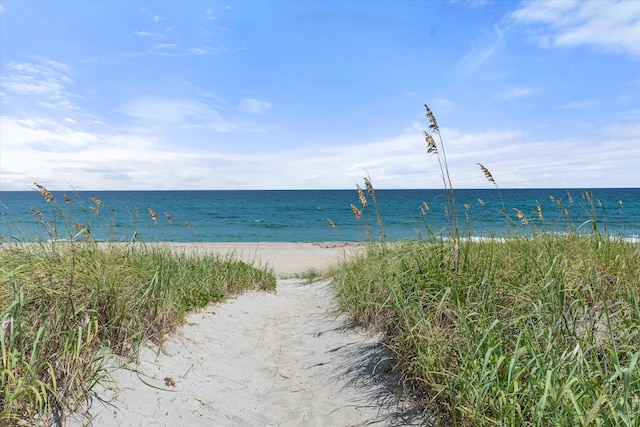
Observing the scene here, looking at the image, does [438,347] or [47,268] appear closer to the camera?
[438,347]

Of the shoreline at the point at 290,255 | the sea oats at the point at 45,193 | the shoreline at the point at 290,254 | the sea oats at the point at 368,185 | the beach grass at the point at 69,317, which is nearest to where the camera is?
the beach grass at the point at 69,317

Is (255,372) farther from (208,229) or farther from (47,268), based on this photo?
(208,229)

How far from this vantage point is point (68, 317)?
11.2 ft

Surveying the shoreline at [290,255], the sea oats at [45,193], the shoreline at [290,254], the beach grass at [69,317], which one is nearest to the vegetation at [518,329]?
the beach grass at [69,317]

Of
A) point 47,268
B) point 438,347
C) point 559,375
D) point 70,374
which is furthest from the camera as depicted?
point 47,268

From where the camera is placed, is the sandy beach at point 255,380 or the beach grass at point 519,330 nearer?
the beach grass at point 519,330

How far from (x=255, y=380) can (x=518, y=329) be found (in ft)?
9.24

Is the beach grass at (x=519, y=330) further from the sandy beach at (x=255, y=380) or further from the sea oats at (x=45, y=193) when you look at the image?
the sea oats at (x=45, y=193)

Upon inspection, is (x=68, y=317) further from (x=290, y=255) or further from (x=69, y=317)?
(x=290, y=255)

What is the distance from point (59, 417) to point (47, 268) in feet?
4.78

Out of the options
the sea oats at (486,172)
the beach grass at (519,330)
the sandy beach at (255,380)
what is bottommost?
the sandy beach at (255,380)

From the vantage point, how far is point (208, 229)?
3525 centimetres

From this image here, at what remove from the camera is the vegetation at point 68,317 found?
282 cm

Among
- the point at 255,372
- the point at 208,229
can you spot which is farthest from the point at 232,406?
the point at 208,229
